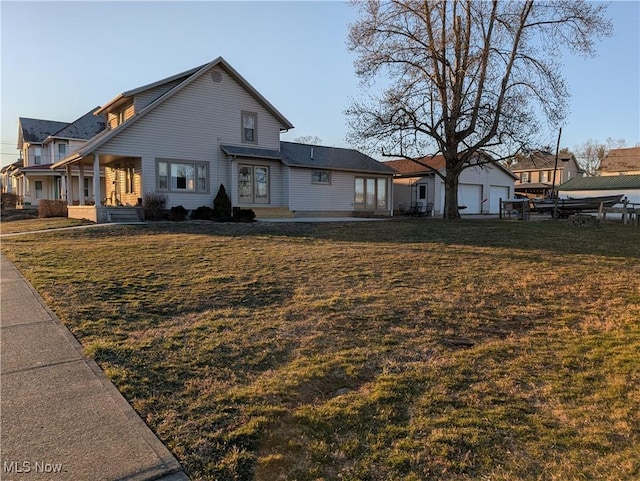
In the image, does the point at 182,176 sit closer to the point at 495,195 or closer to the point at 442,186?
the point at 442,186

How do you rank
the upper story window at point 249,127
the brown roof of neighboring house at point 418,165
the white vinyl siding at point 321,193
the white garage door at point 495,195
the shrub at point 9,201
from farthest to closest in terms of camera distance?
the shrub at point 9,201, the white garage door at point 495,195, the brown roof of neighboring house at point 418,165, the white vinyl siding at point 321,193, the upper story window at point 249,127

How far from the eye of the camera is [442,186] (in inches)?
1224

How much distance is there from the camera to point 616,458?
8.80ft

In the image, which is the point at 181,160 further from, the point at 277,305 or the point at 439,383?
the point at 439,383

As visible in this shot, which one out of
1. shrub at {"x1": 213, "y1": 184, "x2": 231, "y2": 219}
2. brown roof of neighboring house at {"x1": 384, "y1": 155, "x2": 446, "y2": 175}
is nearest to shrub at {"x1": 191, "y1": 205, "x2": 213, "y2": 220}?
shrub at {"x1": 213, "y1": 184, "x2": 231, "y2": 219}

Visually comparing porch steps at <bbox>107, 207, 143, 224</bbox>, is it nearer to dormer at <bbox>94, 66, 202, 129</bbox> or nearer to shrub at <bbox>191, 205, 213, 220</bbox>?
shrub at <bbox>191, 205, 213, 220</bbox>

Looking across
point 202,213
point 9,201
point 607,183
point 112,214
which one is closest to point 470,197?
point 607,183

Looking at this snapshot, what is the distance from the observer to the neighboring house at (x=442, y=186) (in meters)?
31.2

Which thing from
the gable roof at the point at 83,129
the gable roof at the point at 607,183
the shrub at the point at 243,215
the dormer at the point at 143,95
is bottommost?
the shrub at the point at 243,215

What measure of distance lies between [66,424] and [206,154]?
1926 cm

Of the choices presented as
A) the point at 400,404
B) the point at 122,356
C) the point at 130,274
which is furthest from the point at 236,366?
the point at 130,274

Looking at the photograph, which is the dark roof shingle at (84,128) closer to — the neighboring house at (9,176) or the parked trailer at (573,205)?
the neighboring house at (9,176)

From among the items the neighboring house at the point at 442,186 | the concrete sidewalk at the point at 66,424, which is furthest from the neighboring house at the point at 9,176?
the concrete sidewalk at the point at 66,424
